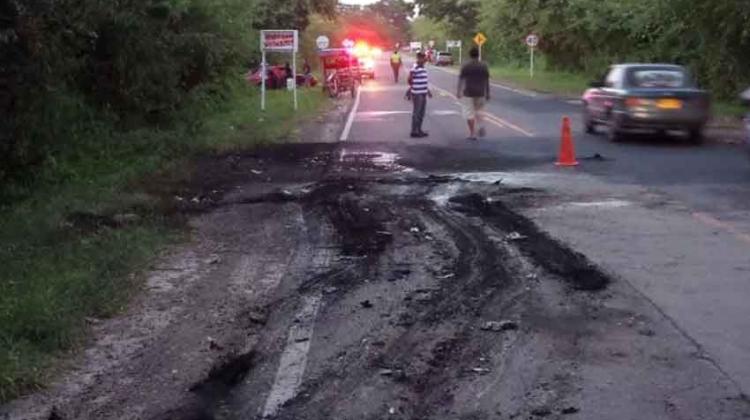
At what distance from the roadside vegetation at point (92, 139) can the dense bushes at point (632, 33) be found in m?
11.1

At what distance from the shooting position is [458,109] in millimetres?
32625

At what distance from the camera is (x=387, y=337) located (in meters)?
6.90

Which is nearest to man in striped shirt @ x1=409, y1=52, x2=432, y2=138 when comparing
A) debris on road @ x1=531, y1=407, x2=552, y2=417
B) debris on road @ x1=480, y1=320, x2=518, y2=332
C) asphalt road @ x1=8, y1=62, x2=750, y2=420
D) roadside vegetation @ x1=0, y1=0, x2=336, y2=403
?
roadside vegetation @ x1=0, y1=0, x2=336, y2=403

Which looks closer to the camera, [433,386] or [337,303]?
[433,386]

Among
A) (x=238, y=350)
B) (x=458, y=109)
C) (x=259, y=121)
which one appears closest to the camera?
(x=238, y=350)

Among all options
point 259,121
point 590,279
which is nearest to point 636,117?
point 259,121

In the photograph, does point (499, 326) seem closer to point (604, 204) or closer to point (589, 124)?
point (604, 204)

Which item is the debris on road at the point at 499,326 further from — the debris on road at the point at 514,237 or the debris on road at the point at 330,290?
the debris on road at the point at 514,237

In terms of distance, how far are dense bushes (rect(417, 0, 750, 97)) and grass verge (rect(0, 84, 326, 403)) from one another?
44.4 ft

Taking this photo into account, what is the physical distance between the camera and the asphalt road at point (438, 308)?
18.8 feet

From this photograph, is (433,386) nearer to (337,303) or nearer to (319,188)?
(337,303)

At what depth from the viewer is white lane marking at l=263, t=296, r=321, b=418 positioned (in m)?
5.72

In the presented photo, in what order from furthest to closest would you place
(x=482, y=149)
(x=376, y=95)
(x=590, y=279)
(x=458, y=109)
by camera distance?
1. (x=376, y=95)
2. (x=458, y=109)
3. (x=482, y=149)
4. (x=590, y=279)

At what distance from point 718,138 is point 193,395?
57.8ft
